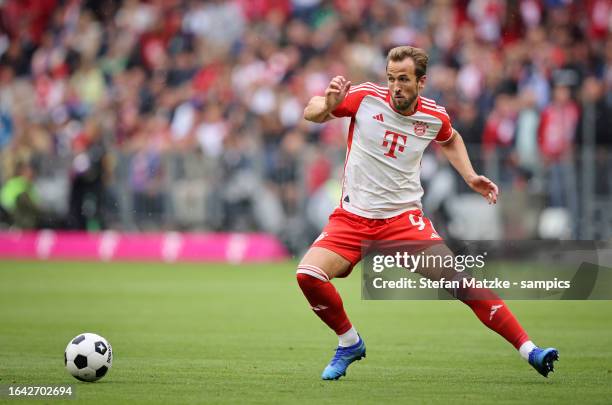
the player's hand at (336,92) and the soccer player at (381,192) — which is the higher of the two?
the player's hand at (336,92)

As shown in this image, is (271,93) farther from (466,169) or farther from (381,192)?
(381,192)

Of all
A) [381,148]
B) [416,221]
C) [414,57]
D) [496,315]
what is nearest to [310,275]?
[416,221]

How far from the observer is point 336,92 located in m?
A: 8.95

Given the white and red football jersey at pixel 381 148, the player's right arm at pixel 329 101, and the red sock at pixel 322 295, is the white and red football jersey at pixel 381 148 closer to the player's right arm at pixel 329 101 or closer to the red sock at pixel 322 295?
the player's right arm at pixel 329 101

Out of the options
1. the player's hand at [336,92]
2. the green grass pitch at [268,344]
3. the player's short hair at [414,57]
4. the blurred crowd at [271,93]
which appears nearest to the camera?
the green grass pitch at [268,344]

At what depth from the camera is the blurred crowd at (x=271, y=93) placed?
73.0ft

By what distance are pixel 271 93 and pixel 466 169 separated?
16248mm

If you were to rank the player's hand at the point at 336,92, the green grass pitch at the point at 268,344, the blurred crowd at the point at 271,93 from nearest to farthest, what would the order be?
the green grass pitch at the point at 268,344, the player's hand at the point at 336,92, the blurred crowd at the point at 271,93

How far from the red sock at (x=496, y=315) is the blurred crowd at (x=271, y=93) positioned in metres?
12.7

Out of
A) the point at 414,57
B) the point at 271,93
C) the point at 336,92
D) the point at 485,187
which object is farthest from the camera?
the point at 271,93

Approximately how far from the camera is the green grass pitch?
8789 mm

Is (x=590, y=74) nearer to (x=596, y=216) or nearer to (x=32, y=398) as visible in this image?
(x=596, y=216)

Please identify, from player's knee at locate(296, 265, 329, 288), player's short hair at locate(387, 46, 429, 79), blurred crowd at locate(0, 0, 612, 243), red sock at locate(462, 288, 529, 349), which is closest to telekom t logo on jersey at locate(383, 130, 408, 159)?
player's short hair at locate(387, 46, 429, 79)

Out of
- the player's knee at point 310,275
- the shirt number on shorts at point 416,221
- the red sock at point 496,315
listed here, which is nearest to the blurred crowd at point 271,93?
the shirt number on shorts at point 416,221
